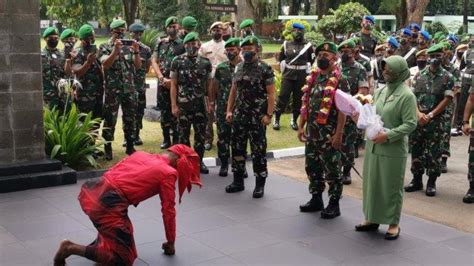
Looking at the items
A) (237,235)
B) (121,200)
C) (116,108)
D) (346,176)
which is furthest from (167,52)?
(121,200)

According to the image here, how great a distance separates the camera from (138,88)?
32.6 ft

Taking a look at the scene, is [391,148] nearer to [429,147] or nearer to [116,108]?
[429,147]

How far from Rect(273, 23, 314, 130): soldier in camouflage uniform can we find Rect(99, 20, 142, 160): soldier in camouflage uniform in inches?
122

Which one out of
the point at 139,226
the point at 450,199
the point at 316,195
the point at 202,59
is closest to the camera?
the point at 139,226

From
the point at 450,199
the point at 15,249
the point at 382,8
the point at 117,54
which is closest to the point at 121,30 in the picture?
the point at 117,54

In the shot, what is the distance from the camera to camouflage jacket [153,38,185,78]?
364 inches

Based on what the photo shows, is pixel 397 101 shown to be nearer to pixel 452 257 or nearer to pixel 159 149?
pixel 452 257

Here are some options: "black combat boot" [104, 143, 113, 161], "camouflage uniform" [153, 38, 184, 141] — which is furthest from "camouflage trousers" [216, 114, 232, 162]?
"black combat boot" [104, 143, 113, 161]

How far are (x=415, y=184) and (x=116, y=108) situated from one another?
4.32 m

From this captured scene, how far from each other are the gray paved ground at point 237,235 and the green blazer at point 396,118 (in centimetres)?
87

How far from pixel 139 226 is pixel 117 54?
335 centimetres

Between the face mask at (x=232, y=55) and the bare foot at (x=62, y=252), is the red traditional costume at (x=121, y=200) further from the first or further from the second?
the face mask at (x=232, y=55)

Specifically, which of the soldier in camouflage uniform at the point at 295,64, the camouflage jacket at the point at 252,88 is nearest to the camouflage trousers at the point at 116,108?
the camouflage jacket at the point at 252,88

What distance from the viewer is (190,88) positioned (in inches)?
309
